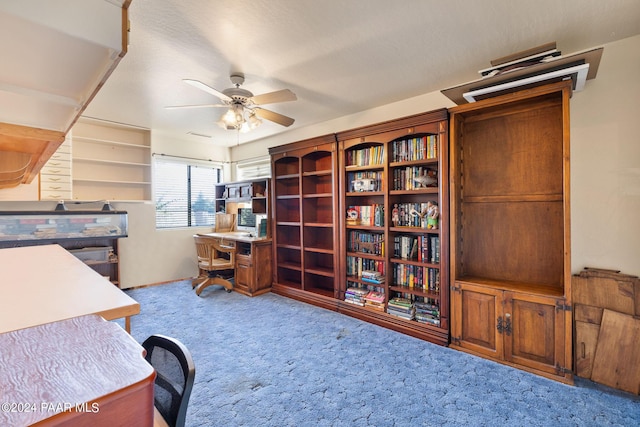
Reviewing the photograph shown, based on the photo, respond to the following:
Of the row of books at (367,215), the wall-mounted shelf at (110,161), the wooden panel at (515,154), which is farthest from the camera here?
the wall-mounted shelf at (110,161)

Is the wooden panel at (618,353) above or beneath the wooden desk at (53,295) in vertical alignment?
beneath

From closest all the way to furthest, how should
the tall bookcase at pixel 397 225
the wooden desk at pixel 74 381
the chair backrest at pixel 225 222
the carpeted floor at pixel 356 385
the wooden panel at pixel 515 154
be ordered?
the wooden desk at pixel 74 381 → the carpeted floor at pixel 356 385 → the wooden panel at pixel 515 154 → the tall bookcase at pixel 397 225 → the chair backrest at pixel 225 222

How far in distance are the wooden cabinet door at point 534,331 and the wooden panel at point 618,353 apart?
247 mm

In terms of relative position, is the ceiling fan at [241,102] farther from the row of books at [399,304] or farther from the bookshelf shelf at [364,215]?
the row of books at [399,304]

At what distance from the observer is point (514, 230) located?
2.65 meters

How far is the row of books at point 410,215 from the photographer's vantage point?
299 centimetres

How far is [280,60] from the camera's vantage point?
2486 millimetres

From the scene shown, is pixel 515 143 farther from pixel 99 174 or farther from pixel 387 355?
pixel 99 174

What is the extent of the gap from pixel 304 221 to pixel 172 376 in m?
3.16

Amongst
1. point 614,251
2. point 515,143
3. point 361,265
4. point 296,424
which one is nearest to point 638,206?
point 614,251

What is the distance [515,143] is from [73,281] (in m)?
3.27

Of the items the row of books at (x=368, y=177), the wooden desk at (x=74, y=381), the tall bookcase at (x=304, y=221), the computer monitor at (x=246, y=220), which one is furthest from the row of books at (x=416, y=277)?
the wooden desk at (x=74, y=381)

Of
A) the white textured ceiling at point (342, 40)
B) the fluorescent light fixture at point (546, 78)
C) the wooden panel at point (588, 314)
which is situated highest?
the white textured ceiling at point (342, 40)

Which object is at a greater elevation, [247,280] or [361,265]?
[361,265]
